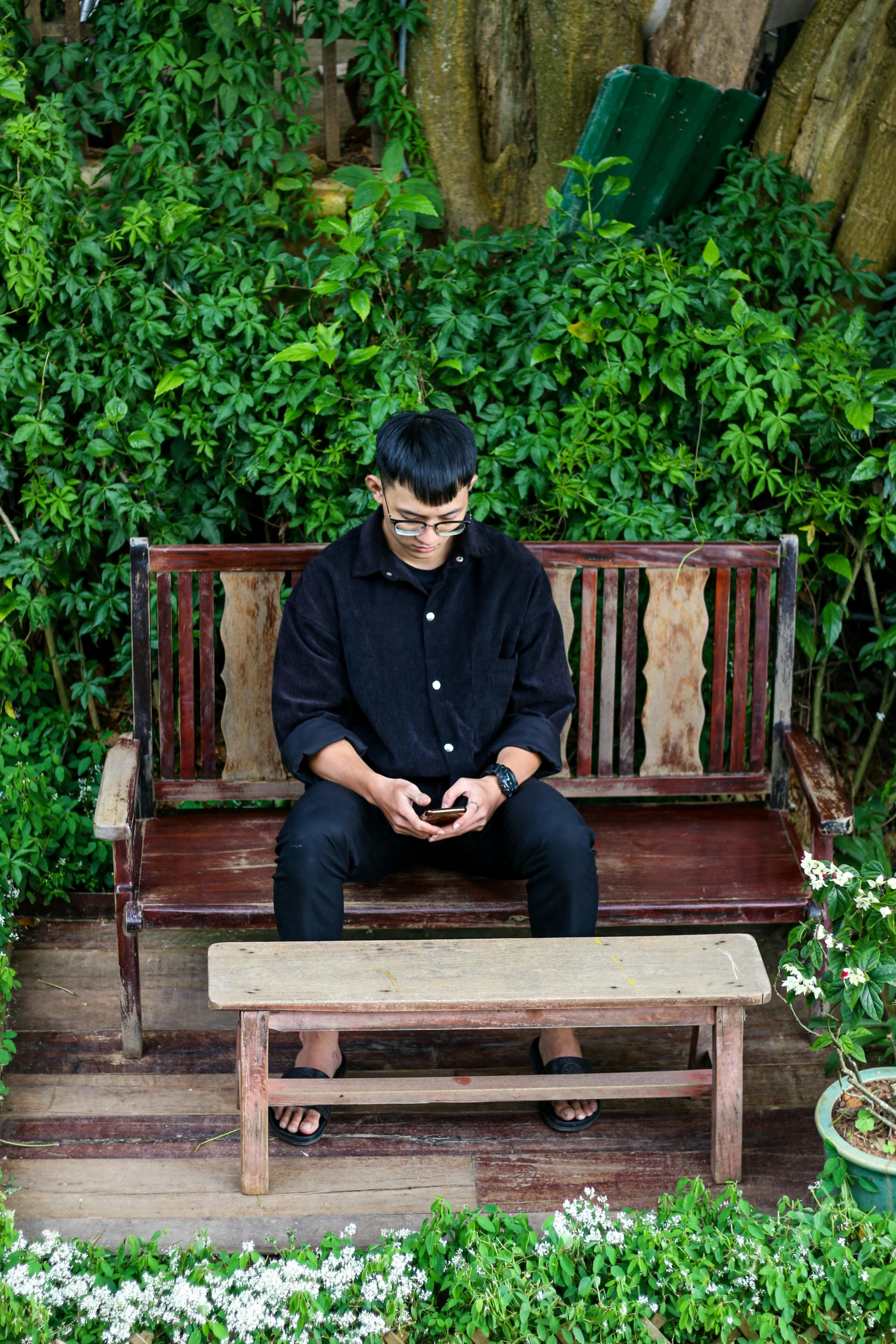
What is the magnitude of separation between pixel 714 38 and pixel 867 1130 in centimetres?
360

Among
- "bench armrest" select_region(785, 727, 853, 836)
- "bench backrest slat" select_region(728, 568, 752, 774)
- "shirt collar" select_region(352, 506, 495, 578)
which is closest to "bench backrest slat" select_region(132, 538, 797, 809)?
"bench backrest slat" select_region(728, 568, 752, 774)

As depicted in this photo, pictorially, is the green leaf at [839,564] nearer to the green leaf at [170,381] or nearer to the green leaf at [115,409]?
the green leaf at [170,381]

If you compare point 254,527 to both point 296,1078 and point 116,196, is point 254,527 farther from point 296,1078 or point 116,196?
point 296,1078

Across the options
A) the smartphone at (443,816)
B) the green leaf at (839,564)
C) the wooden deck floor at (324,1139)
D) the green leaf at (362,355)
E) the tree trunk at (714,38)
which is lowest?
the wooden deck floor at (324,1139)

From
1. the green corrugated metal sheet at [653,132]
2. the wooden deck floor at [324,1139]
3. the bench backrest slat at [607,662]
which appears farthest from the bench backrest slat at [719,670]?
the green corrugated metal sheet at [653,132]

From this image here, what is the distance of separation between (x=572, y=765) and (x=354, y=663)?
46.2 inches

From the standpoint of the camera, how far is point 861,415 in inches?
151

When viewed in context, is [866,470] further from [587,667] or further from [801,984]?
[801,984]

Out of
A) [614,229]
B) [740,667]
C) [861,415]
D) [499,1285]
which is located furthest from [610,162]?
[499,1285]

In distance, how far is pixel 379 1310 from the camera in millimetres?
2512

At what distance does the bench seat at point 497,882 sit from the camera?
326 cm

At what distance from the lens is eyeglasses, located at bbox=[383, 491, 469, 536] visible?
317 centimetres

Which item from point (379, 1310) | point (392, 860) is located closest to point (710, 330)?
point (392, 860)

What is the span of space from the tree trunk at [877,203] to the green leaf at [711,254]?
0.66 meters
